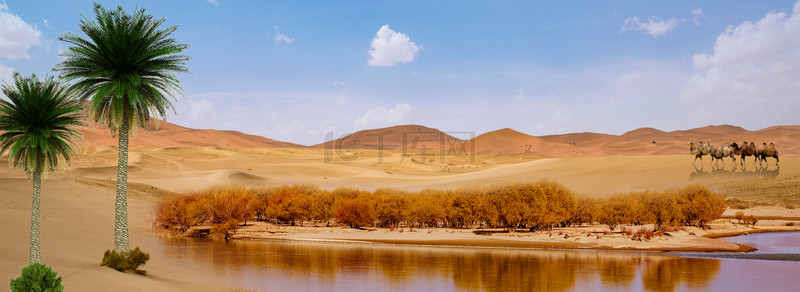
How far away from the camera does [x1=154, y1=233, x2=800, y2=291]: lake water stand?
24.3 meters

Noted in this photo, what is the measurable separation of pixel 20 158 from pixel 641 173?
79.1m

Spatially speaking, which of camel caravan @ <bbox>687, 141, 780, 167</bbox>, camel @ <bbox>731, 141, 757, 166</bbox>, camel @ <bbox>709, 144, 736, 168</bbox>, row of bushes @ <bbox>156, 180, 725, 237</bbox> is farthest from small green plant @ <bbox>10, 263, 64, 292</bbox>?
camel @ <bbox>709, 144, 736, 168</bbox>

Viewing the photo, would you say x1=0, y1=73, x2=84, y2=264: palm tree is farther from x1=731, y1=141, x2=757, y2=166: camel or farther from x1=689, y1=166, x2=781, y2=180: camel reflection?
x1=689, y1=166, x2=781, y2=180: camel reflection

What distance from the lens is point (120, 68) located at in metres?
20.9

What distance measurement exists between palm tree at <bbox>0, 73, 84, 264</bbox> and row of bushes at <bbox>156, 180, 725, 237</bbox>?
30927 millimetres

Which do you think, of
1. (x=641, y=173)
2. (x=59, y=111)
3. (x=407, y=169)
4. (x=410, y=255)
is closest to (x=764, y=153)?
(x=641, y=173)

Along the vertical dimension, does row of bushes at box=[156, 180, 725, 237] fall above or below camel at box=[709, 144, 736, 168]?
below

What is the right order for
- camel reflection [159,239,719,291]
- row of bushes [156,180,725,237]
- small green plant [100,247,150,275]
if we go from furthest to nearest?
row of bushes [156,180,725,237], camel reflection [159,239,719,291], small green plant [100,247,150,275]

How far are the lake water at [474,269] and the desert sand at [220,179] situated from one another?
311 centimetres

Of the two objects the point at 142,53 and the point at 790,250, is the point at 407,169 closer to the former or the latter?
the point at 790,250

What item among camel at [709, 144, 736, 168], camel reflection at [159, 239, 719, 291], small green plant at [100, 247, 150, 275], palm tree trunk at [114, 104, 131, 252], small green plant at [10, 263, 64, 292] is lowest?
camel reflection at [159, 239, 719, 291]

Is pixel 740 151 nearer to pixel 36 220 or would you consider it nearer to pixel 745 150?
pixel 745 150

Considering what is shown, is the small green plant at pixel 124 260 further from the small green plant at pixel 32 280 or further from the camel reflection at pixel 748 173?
the camel reflection at pixel 748 173

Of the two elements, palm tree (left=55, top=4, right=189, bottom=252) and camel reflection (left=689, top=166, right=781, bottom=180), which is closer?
palm tree (left=55, top=4, right=189, bottom=252)
